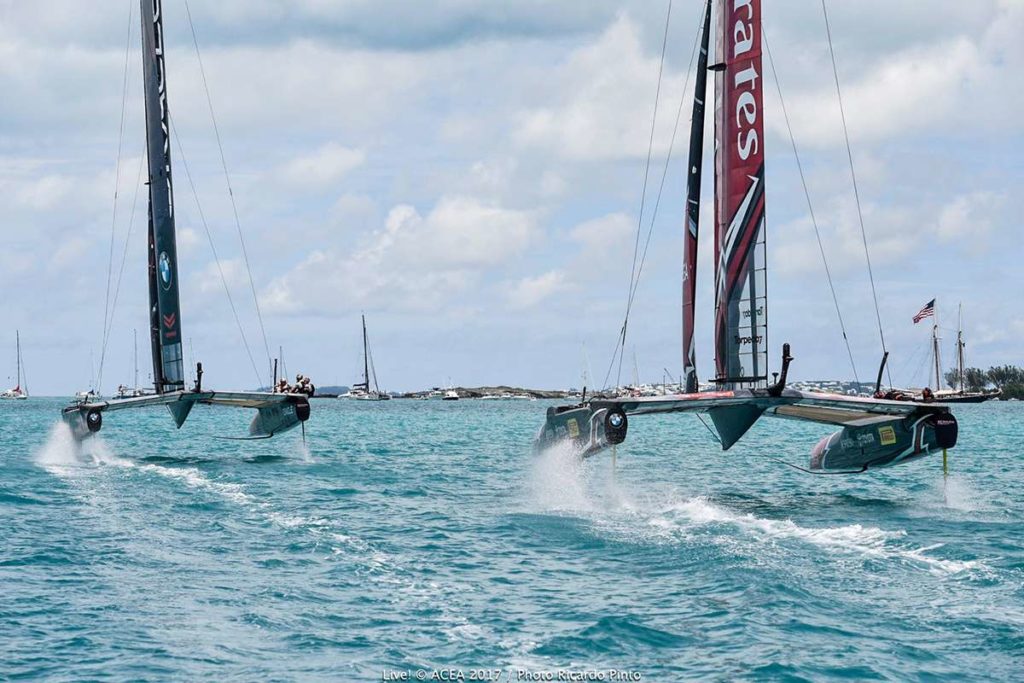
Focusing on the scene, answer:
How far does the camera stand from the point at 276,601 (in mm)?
11148

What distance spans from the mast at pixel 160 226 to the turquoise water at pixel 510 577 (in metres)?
5.40

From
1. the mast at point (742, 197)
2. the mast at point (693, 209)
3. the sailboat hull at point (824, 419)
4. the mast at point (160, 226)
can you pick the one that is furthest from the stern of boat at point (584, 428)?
the mast at point (160, 226)

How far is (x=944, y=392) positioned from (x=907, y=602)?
9616cm

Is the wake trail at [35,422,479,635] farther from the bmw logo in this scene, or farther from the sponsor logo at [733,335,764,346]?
the sponsor logo at [733,335,764,346]

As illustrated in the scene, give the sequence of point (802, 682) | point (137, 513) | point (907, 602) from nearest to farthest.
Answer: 1. point (802, 682)
2. point (907, 602)
3. point (137, 513)

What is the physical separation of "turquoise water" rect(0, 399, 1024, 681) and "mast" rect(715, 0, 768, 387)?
7.70ft

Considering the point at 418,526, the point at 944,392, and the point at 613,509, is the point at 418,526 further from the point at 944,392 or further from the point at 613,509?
the point at 944,392

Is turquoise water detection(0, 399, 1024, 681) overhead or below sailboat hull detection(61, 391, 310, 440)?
below

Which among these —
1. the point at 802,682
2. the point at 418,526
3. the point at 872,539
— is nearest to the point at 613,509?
the point at 418,526

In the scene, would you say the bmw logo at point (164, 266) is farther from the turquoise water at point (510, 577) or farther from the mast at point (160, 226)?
the turquoise water at point (510, 577)

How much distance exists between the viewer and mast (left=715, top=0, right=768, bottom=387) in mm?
17844

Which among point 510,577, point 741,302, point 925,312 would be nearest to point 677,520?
point 741,302

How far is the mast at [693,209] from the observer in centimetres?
2158

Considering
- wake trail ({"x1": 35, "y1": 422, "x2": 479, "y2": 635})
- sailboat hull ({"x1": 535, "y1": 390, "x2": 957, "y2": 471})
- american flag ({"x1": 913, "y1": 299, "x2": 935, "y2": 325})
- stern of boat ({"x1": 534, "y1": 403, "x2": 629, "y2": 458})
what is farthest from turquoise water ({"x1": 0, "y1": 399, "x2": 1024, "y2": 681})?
american flag ({"x1": 913, "y1": 299, "x2": 935, "y2": 325})
